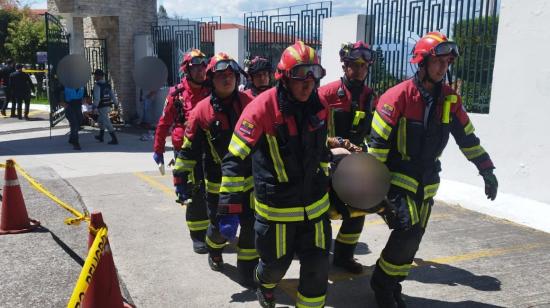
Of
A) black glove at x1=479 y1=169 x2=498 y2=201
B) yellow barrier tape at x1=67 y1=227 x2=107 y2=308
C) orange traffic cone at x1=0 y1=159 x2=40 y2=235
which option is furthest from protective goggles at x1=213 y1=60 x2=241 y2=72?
orange traffic cone at x1=0 y1=159 x2=40 y2=235

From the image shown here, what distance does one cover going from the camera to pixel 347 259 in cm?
468

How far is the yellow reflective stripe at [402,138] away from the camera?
365cm

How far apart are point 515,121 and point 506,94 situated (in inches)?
15.2

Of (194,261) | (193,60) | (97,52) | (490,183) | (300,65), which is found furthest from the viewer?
(97,52)

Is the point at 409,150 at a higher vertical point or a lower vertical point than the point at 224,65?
lower

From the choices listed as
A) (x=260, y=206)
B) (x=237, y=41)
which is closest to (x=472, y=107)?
(x=260, y=206)

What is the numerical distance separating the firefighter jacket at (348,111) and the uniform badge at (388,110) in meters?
0.85

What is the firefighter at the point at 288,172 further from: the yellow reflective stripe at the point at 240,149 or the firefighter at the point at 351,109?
the firefighter at the point at 351,109

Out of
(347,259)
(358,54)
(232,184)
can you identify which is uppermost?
(358,54)

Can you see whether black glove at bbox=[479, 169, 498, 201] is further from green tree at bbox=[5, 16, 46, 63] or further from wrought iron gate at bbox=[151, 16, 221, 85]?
green tree at bbox=[5, 16, 46, 63]

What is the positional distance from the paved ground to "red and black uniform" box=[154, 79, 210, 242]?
312mm

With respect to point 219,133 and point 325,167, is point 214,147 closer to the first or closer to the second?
point 219,133

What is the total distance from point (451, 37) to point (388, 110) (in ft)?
14.4

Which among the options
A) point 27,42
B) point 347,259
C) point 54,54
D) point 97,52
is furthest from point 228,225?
point 27,42
